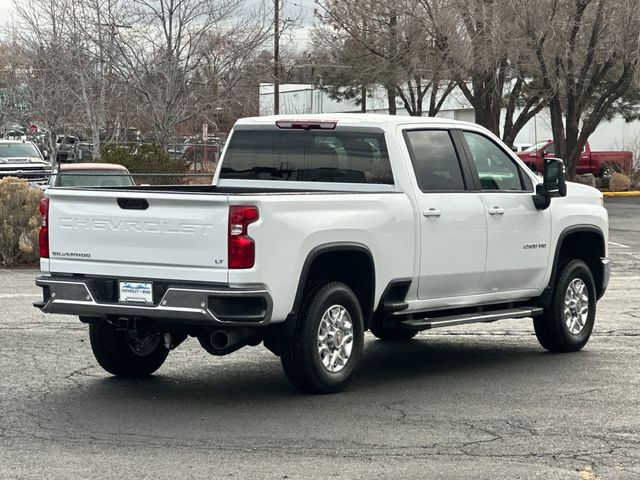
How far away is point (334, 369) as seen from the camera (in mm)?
9219

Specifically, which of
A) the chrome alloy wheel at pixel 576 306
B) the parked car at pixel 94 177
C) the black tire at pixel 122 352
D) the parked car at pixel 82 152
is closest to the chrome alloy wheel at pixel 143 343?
the black tire at pixel 122 352

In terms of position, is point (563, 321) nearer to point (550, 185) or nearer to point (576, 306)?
point (576, 306)

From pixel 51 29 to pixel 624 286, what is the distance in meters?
23.3

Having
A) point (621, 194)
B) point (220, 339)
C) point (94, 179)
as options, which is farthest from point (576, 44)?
point (220, 339)

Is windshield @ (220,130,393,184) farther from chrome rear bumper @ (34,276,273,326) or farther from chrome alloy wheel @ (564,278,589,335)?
chrome alloy wheel @ (564,278,589,335)

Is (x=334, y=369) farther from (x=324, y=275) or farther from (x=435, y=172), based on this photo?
(x=435, y=172)

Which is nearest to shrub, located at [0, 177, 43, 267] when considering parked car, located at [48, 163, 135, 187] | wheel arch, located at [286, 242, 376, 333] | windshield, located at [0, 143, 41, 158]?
parked car, located at [48, 163, 135, 187]

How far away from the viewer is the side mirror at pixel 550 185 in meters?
10.8

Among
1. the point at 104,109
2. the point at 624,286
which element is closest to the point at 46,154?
the point at 104,109

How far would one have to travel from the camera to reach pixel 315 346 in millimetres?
8914

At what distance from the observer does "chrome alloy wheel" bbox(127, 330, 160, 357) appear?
9.90 m

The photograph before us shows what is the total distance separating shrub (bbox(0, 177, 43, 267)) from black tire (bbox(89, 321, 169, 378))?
1040 centimetres

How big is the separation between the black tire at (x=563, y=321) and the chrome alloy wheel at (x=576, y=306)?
0.05ft

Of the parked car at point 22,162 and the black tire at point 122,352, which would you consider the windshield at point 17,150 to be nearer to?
the parked car at point 22,162
